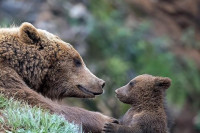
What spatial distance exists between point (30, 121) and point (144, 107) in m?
1.88

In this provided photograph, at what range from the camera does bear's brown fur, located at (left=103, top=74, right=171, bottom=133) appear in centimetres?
670

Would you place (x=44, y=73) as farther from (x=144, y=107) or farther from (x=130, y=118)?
(x=144, y=107)

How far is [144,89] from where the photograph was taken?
24.3 ft

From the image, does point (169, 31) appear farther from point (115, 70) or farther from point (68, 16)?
point (115, 70)

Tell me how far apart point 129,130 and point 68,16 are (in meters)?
16.1

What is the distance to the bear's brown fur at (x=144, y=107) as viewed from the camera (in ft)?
22.0

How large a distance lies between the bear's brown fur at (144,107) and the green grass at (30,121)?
81 cm

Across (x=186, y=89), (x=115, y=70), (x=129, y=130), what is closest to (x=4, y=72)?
(x=129, y=130)

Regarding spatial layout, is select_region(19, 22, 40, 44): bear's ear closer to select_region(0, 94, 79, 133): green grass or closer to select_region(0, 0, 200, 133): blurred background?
select_region(0, 94, 79, 133): green grass

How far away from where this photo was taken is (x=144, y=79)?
752cm

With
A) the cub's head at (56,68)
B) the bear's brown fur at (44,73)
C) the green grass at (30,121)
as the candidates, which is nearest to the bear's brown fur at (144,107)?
the bear's brown fur at (44,73)

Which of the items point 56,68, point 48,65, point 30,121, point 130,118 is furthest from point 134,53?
point 30,121

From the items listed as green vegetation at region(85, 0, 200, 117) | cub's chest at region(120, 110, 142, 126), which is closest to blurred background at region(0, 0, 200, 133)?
green vegetation at region(85, 0, 200, 117)

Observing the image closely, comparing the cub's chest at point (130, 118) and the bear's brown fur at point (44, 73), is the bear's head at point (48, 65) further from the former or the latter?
the cub's chest at point (130, 118)
